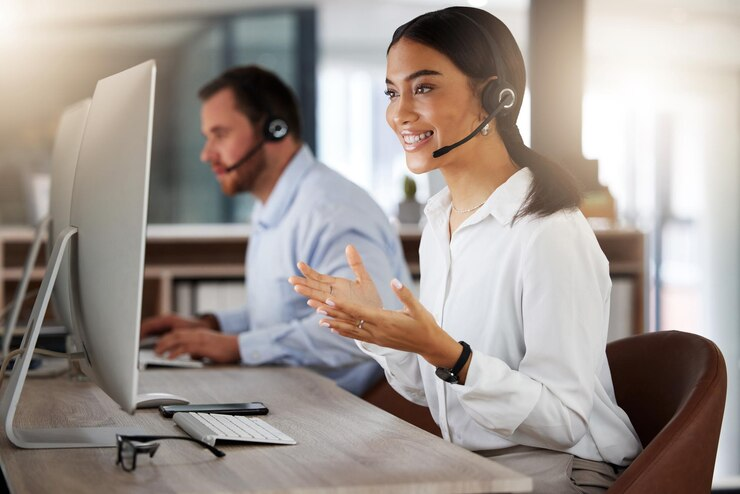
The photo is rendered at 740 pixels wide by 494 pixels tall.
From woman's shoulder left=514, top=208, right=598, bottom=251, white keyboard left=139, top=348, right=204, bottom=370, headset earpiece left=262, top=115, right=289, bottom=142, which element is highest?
headset earpiece left=262, top=115, right=289, bottom=142

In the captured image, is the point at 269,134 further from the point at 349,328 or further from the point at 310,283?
the point at 349,328

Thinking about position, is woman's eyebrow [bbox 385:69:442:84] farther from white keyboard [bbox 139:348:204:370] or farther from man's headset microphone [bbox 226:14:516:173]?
white keyboard [bbox 139:348:204:370]

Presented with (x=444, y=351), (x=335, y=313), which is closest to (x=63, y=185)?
(x=335, y=313)

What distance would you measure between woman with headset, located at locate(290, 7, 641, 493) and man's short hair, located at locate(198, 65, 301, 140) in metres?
1.16

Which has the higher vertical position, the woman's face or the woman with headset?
the woman's face

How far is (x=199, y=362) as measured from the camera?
2338 mm

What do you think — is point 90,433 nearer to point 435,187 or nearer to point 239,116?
point 435,187

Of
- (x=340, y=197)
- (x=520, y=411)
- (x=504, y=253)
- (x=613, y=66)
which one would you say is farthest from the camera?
(x=613, y=66)

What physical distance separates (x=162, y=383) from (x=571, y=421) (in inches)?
38.0

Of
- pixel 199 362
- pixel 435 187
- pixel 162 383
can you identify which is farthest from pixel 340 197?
pixel 162 383

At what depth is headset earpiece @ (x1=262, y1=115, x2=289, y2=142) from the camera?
2799mm

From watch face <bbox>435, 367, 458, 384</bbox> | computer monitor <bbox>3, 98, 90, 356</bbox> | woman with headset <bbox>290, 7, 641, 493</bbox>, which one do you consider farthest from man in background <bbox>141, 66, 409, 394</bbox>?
watch face <bbox>435, 367, 458, 384</bbox>

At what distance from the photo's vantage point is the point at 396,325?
1336mm

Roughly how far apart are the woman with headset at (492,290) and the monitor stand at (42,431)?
36 centimetres
